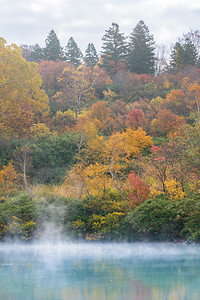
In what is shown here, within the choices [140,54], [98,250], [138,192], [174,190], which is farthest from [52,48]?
[98,250]

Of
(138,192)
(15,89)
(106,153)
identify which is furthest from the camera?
(15,89)

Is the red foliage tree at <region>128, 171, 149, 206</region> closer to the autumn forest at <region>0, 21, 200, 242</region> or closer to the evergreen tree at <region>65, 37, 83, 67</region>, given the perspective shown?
the autumn forest at <region>0, 21, 200, 242</region>

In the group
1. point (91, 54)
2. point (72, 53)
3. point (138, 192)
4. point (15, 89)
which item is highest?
point (91, 54)

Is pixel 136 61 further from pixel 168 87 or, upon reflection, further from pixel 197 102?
pixel 197 102

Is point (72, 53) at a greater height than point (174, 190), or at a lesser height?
greater

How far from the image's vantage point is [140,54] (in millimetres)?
41719

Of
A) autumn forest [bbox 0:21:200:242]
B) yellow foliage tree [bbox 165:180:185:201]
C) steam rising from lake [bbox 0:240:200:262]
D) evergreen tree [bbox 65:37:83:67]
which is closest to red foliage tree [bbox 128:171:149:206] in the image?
autumn forest [bbox 0:21:200:242]

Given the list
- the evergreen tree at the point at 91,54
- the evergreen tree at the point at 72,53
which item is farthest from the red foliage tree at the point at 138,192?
the evergreen tree at the point at 91,54

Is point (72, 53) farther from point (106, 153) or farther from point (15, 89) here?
point (106, 153)

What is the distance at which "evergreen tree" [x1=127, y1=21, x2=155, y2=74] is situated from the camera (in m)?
41.7

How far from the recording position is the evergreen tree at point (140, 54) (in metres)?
41.7

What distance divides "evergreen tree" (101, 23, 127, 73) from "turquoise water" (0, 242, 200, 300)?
31852 mm

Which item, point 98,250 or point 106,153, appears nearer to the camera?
point 98,250

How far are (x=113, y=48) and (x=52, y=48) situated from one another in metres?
10.0
